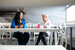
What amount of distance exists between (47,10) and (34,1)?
0.71 metres

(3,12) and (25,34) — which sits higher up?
(3,12)

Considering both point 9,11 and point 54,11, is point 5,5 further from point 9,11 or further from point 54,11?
point 54,11

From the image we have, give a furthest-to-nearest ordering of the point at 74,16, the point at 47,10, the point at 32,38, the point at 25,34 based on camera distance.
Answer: the point at 47,10 < the point at 32,38 < the point at 74,16 < the point at 25,34

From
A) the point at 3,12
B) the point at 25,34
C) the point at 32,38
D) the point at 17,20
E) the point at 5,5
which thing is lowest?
the point at 32,38

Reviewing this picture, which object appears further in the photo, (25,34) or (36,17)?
(36,17)

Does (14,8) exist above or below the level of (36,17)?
above

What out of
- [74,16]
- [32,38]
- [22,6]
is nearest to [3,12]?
[22,6]

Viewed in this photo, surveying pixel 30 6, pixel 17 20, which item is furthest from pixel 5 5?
pixel 17 20

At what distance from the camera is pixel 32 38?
14.4 feet

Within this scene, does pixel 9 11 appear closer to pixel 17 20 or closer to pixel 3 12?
pixel 3 12

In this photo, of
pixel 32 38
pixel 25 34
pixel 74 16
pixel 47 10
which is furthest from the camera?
pixel 47 10

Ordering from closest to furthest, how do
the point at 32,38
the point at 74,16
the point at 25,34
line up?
the point at 25,34 < the point at 74,16 < the point at 32,38

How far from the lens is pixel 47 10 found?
466cm

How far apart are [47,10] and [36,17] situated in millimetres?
579
